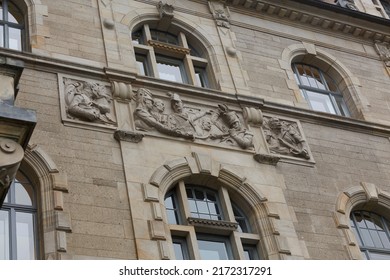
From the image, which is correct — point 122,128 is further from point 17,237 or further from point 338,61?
point 338,61

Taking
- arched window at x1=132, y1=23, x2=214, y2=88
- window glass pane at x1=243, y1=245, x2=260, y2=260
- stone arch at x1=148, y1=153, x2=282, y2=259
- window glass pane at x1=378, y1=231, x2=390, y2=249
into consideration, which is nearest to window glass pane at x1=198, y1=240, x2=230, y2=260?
window glass pane at x1=243, y1=245, x2=260, y2=260

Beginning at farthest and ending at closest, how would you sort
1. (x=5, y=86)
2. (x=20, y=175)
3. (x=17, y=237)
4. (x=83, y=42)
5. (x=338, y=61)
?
1. (x=338, y=61)
2. (x=83, y=42)
3. (x=20, y=175)
4. (x=17, y=237)
5. (x=5, y=86)

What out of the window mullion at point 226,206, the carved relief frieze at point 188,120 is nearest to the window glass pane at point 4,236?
the carved relief frieze at point 188,120

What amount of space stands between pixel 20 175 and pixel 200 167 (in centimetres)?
376

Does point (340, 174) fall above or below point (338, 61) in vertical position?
below

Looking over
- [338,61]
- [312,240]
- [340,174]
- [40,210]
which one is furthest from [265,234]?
[338,61]

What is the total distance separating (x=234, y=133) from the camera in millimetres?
16828

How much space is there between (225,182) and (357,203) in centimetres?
341

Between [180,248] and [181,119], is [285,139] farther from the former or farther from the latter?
[180,248]

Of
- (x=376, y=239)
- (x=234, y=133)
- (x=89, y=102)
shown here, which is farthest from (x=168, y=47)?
(x=376, y=239)

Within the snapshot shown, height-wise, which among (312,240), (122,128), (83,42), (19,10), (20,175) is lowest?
(312,240)

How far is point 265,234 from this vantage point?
15.2 meters

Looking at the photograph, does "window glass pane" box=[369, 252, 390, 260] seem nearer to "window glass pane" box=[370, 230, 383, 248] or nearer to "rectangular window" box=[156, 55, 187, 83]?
"window glass pane" box=[370, 230, 383, 248]

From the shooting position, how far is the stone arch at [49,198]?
1290 centimetres
